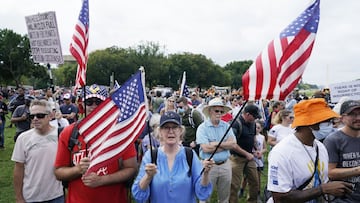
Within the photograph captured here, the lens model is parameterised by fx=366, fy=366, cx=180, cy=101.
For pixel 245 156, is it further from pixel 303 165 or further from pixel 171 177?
pixel 303 165

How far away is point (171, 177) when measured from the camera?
3.54 metres

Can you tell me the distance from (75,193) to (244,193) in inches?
206

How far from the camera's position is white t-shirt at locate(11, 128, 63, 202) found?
415 cm

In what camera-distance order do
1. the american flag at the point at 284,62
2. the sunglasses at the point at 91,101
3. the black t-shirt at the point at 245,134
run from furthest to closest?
the black t-shirt at the point at 245,134 → the sunglasses at the point at 91,101 → the american flag at the point at 284,62

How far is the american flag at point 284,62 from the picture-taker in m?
3.39

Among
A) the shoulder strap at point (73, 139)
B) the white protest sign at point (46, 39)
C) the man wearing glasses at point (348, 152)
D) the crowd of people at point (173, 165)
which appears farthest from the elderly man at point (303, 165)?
the white protest sign at point (46, 39)

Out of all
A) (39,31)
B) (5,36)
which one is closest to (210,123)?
(39,31)

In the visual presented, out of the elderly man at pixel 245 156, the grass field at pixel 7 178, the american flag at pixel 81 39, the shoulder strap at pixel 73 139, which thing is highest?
the american flag at pixel 81 39

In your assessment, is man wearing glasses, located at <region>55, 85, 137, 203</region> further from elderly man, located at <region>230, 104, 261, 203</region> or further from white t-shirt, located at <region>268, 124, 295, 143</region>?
white t-shirt, located at <region>268, 124, 295, 143</region>

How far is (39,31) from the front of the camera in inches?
268

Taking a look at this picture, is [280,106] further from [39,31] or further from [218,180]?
[39,31]

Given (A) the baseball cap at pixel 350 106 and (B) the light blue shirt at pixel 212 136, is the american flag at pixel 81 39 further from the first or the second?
(A) the baseball cap at pixel 350 106

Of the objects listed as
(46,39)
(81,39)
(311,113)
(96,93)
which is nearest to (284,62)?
(311,113)

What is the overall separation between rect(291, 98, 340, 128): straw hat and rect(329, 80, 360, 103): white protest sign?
3.82 meters
